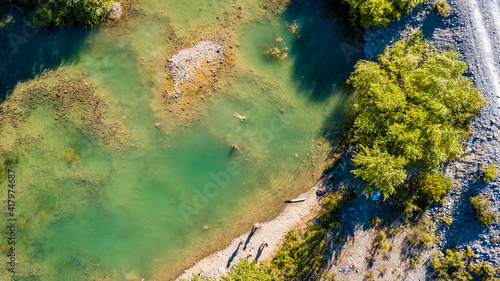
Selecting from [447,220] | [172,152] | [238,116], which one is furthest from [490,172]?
[172,152]

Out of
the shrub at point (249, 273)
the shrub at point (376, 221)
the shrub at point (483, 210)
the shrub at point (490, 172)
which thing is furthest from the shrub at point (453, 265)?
the shrub at point (249, 273)

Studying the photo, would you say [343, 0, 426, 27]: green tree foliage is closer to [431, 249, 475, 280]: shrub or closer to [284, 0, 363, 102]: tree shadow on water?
[284, 0, 363, 102]: tree shadow on water

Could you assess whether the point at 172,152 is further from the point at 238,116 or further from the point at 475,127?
the point at 475,127

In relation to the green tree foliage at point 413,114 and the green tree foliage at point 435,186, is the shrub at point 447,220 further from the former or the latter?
the green tree foliage at point 413,114

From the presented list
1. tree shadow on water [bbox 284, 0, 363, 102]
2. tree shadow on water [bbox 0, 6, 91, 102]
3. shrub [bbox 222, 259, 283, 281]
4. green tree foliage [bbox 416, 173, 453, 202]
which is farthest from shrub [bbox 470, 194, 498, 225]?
tree shadow on water [bbox 0, 6, 91, 102]

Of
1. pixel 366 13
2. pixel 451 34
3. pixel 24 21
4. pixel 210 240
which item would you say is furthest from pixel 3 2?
pixel 451 34

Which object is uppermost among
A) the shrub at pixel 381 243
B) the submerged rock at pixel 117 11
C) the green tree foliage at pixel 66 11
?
the submerged rock at pixel 117 11

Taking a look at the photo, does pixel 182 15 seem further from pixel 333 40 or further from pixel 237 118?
pixel 333 40
